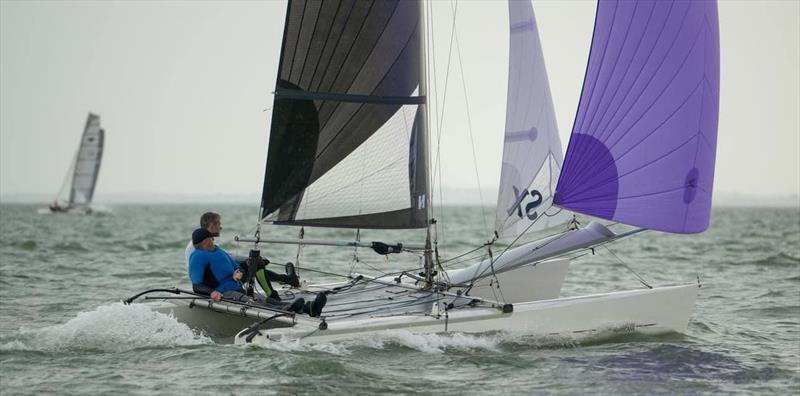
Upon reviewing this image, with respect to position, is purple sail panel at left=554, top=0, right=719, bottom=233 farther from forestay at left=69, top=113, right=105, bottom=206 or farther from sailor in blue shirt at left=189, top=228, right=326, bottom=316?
forestay at left=69, top=113, right=105, bottom=206

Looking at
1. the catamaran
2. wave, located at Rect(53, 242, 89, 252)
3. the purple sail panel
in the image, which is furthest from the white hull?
wave, located at Rect(53, 242, 89, 252)

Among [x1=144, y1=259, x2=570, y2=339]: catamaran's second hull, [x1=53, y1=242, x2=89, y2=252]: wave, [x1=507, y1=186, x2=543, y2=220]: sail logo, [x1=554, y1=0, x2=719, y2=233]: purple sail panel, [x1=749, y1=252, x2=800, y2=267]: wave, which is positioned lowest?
[x1=53, y1=242, x2=89, y2=252]: wave

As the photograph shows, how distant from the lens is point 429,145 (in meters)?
8.97

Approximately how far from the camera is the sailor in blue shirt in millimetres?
7922

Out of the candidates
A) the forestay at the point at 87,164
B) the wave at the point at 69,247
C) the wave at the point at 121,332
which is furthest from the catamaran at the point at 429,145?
the forestay at the point at 87,164

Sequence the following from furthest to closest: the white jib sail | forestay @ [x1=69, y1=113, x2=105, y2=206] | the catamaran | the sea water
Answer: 1. forestay @ [x1=69, y1=113, x2=105, y2=206]
2. the white jib sail
3. the catamaran
4. the sea water

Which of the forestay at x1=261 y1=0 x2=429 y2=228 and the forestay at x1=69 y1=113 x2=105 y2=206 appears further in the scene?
the forestay at x1=69 y1=113 x2=105 y2=206

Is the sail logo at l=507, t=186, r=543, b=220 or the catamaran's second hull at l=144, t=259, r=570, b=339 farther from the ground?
the sail logo at l=507, t=186, r=543, b=220

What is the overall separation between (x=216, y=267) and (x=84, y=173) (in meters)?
46.9

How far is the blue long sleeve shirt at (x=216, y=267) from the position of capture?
8.05 m

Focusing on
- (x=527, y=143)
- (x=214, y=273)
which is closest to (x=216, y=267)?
(x=214, y=273)

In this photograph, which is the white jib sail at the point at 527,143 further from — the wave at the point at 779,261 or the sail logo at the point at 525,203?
the wave at the point at 779,261

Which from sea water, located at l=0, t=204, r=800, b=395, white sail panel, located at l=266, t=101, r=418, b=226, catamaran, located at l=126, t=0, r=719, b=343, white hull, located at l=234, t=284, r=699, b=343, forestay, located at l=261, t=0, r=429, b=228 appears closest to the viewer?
sea water, located at l=0, t=204, r=800, b=395

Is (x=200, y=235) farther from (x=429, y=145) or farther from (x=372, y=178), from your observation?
(x=429, y=145)
